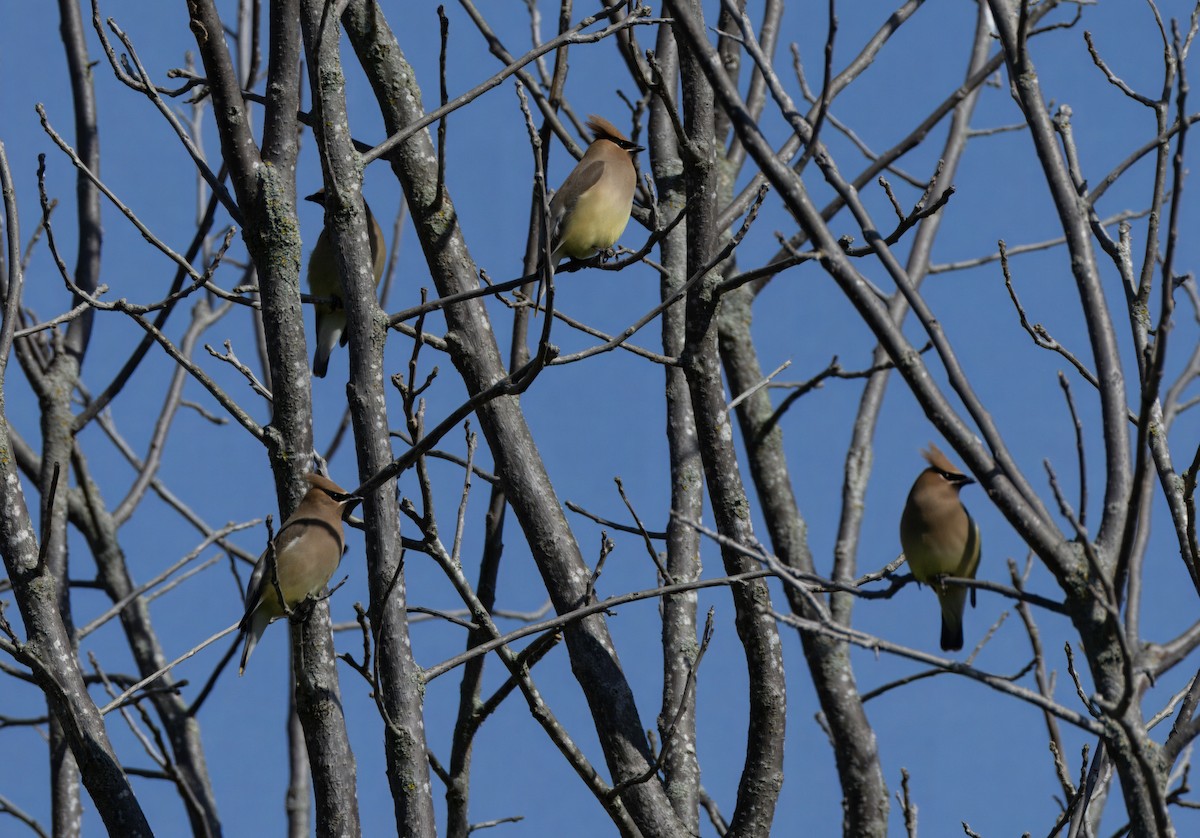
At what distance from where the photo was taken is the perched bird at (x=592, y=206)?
528cm

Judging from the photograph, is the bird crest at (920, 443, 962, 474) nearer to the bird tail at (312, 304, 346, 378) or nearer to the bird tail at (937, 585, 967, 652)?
the bird tail at (937, 585, 967, 652)

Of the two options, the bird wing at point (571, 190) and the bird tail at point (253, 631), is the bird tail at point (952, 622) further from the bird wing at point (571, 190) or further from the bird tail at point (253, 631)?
the bird tail at point (253, 631)

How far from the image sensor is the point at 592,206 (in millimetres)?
→ 5277

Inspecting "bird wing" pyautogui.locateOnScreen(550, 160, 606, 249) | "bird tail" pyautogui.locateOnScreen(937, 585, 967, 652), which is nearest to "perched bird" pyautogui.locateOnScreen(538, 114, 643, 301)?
"bird wing" pyautogui.locateOnScreen(550, 160, 606, 249)

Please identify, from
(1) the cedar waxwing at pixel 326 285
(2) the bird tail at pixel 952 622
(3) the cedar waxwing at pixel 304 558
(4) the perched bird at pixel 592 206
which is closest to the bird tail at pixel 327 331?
(1) the cedar waxwing at pixel 326 285

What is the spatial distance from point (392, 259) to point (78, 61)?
155 centimetres

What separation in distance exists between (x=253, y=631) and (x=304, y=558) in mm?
381

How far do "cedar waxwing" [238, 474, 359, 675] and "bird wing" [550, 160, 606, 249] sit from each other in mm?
1502

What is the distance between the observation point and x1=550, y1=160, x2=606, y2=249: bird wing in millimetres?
5297

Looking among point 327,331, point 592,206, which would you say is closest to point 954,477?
point 592,206

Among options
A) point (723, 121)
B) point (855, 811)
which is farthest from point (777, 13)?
point (855, 811)

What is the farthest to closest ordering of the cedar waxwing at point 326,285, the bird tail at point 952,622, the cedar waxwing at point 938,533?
1. the cedar waxwing at point 326,285
2. the bird tail at point 952,622
3. the cedar waxwing at point 938,533

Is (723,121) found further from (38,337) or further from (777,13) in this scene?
(38,337)

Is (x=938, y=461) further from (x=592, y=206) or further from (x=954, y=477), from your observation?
(x=592, y=206)
